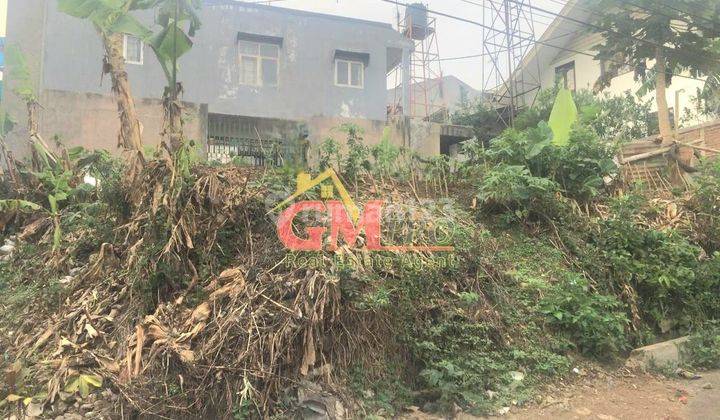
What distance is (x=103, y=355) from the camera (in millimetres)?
3721

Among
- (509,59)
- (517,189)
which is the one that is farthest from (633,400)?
(509,59)

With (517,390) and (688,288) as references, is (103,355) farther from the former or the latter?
(688,288)

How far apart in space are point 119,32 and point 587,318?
5429 mm

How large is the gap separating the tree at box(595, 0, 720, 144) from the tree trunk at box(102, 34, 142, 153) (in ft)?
24.2

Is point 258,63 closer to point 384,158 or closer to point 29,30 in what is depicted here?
point 29,30

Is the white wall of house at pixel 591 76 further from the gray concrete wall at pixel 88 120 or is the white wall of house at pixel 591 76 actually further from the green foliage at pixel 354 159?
the gray concrete wall at pixel 88 120

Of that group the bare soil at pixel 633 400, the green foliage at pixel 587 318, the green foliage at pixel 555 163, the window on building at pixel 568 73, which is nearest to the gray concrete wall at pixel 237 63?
the window on building at pixel 568 73

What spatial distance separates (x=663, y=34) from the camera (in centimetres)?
861

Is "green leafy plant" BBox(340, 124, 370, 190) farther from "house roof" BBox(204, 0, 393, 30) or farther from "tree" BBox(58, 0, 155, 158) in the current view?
"house roof" BBox(204, 0, 393, 30)

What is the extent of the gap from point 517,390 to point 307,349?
1.74m

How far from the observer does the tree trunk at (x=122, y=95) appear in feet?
16.5

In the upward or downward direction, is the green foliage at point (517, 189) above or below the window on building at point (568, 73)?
below

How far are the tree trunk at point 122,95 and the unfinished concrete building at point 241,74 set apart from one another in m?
4.39

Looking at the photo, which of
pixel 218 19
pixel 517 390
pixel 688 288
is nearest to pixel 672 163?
pixel 688 288
